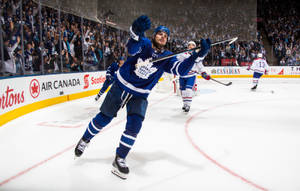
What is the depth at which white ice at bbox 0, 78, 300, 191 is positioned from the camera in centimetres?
191

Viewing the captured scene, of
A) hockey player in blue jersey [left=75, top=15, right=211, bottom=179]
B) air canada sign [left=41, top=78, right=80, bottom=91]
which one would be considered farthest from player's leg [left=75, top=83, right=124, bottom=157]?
air canada sign [left=41, top=78, right=80, bottom=91]

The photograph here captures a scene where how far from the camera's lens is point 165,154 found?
2.56m

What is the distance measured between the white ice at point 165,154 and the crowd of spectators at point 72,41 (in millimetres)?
1363

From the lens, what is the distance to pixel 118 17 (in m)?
9.70

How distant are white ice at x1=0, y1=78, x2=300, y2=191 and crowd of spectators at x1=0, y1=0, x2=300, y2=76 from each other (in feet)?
4.47

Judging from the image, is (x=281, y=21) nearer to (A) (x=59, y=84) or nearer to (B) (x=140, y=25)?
(A) (x=59, y=84)

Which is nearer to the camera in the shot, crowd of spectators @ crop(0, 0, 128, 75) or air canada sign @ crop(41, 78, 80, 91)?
crowd of spectators @ crop(0, 0, 128, 75)

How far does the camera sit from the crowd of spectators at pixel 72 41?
4758 mm

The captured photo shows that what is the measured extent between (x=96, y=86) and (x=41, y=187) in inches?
231

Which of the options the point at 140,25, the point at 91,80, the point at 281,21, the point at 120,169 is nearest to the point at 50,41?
the point at 91,80

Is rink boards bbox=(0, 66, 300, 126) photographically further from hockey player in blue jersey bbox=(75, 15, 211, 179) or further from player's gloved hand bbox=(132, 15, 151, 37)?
player's gloved hand bbox=(132, 15, 151, 37)

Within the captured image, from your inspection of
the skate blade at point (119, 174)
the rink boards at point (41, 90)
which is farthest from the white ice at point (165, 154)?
the rink boards at point (41, 90)

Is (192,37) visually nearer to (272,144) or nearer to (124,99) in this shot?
(272,144)

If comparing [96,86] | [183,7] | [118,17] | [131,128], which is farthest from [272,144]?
[183,7]
